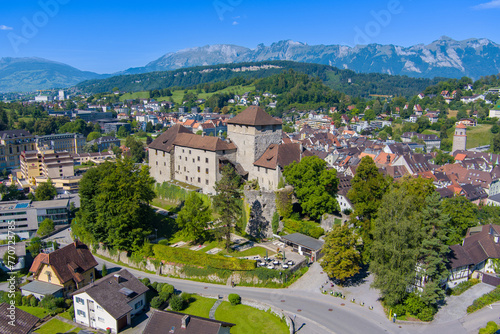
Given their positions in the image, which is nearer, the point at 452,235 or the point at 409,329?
the point at 409,329

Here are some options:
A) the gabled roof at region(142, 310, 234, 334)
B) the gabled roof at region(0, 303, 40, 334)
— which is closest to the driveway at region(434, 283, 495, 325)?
the gabled roof at region(142, 310, 234, 334)

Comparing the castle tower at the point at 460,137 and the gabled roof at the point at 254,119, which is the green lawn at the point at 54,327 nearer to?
the gabled roof at the point at 254,119

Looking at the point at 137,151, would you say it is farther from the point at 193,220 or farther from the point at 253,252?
the point at 253,252

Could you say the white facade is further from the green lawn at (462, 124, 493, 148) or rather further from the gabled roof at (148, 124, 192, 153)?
the green lawn at (462, 124, 493, 148)

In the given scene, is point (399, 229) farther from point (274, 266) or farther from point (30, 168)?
point (30, 168)

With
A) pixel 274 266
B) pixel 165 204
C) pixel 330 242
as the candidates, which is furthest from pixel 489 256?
pixel 165 204

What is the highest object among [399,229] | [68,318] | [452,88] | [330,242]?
[452,88]

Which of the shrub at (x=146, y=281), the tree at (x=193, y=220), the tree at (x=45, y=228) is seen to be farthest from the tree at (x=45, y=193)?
the shrub at (x=146, y=281)
